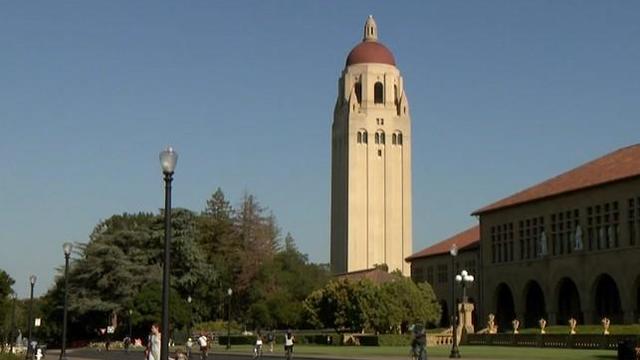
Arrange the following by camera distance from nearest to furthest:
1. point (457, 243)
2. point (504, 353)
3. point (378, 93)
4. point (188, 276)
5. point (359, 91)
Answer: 1. point (504, 353)
2. point (188, 276)
3. point (457, 243)
4. point (359, 91)
5. point (378, 93)

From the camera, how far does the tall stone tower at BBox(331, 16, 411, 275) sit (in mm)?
138875

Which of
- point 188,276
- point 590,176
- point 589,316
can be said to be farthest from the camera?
point 188,276

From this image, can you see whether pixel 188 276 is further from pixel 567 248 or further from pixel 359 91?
pixel 359 91

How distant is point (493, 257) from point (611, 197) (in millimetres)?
20355

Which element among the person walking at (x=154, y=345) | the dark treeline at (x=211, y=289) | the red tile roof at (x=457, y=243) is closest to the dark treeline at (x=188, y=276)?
the dark treeline at (x=211, y=289)

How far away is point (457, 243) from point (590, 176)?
1201 inches

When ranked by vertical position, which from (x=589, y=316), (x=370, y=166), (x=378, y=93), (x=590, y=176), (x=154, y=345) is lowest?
(x=154, y=345)

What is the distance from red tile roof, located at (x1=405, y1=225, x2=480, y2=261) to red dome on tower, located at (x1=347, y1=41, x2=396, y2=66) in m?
38.1

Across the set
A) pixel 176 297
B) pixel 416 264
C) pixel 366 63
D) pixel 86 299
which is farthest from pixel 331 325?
pixel 366 63

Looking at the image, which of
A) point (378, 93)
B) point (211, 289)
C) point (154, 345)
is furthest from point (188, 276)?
point (154, 345)

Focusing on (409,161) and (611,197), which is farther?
(409,161)

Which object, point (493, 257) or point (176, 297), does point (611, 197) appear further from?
point (176, 297)

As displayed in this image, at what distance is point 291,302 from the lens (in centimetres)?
10044

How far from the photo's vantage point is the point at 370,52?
477 ft
